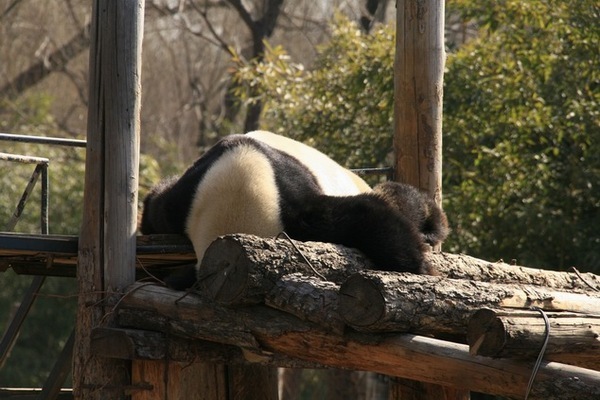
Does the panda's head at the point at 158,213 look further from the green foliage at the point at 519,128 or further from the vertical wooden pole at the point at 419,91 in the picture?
the green foliage at the point at 519,128

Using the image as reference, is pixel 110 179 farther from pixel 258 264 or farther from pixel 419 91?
pixel 419 91

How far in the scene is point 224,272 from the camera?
3.56 meters

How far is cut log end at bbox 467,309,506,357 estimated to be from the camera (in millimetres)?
2832

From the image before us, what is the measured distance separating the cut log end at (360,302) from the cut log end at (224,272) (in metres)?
0.43

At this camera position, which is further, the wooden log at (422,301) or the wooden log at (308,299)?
the wooden log at (308,299)

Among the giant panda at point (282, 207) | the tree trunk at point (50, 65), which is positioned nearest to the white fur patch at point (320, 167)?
the giant panda at point (282, 207)

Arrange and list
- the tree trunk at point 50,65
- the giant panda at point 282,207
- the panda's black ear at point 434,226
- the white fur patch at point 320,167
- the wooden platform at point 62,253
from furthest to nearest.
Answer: the tree trunk at point 50,65
the panda's black ear at point 434,226
the white fur patch at point 320,167
the wooden platform at point 62,253
the giant panda at point 282,207

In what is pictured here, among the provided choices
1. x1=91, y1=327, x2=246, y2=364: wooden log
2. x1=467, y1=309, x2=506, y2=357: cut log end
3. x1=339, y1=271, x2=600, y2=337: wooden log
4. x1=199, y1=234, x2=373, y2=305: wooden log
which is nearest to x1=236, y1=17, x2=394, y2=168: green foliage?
x1=91, y1=327, x2=246, y2=364: wooden log

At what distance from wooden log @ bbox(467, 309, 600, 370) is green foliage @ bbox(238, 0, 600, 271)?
453 cm

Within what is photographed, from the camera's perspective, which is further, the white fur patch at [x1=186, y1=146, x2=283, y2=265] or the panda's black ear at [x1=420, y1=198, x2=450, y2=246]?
the panda's black ear at [x1=420, y1=198, x2=450, y2=246]

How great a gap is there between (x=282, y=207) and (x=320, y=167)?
2.06ft

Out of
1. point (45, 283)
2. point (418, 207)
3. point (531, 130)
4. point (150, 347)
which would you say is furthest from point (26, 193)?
point (45, 283)

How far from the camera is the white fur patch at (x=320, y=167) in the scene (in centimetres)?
473

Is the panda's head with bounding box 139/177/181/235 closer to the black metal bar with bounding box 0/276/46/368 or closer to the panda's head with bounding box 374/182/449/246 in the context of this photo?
the black metal bar with bounding box 0/276/46/368
